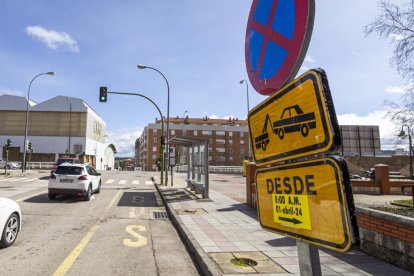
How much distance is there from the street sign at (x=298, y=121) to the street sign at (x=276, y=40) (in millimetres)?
135

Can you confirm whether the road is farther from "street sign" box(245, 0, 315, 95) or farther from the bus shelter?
"street sign" box(245, 0, 315, 95)

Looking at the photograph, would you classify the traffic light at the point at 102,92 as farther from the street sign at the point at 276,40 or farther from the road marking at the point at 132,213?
the street sign at the point at 276,40

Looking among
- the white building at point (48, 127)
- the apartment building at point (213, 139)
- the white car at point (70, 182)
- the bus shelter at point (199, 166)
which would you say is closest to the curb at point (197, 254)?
the bus shelter at point (199, 166)


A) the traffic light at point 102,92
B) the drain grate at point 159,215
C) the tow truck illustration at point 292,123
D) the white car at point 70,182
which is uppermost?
the traffic light at point 102,92

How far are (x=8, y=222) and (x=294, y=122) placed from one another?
662cm

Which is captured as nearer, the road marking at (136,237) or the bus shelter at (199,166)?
the road marking at (136,237)

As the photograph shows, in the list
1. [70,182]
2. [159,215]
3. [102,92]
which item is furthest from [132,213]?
[102,92]

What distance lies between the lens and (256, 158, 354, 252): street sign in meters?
1.39

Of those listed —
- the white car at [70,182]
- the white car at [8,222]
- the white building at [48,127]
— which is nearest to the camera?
the white car at [8,222]

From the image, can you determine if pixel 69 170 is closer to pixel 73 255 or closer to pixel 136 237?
pixel 136 237

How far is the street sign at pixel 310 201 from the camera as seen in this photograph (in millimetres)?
1394

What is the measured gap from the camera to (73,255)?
586 cm

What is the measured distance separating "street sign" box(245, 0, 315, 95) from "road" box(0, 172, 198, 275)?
159 inches

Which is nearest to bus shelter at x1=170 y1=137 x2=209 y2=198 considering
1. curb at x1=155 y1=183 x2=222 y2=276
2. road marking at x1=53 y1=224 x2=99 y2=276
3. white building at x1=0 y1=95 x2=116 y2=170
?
curb at x1=155 y1=183 x2=222 y2=276
